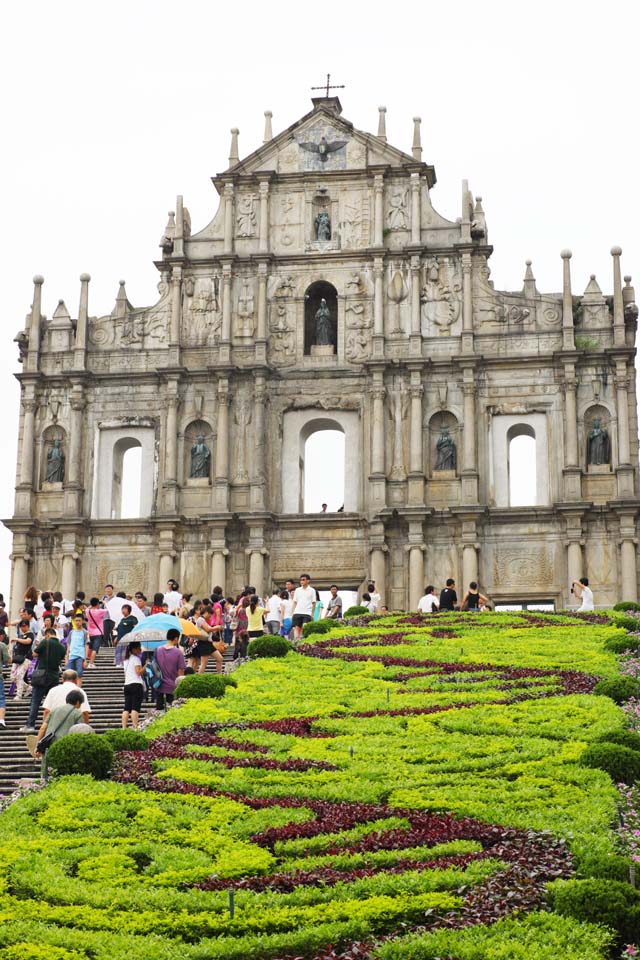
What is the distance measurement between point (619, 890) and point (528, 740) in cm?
782

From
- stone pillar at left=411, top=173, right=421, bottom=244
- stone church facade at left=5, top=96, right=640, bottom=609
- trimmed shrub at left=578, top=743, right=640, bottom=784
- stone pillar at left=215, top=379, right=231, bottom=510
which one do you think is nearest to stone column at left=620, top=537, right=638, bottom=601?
stone church facade at left=5, top=96, right=640, bottom=609

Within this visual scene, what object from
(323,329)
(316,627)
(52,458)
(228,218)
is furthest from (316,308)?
(316,627)

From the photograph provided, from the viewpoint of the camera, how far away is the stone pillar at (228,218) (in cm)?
4981

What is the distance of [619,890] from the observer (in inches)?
554

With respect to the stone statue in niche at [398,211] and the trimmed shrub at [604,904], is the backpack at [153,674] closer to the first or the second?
the trimmed shrub at [604,904]

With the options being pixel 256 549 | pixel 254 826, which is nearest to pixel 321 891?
pixel 254 826

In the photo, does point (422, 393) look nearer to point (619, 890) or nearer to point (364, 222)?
point (364, 222)

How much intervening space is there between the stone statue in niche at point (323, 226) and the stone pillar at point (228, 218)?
2.76 meters

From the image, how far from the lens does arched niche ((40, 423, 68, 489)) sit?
1909 inches

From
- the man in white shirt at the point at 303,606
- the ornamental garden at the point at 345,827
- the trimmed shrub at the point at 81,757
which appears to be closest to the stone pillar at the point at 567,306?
the man in white shirt at the point at 303,606

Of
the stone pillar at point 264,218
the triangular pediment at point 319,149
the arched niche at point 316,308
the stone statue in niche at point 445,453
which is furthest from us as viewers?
the triangular pediment at point 319,149

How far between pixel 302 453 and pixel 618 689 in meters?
24.5

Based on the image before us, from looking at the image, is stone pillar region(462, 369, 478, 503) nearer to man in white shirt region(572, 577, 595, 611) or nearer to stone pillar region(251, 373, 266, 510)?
stone pillar region(251, 373, 266, 510)

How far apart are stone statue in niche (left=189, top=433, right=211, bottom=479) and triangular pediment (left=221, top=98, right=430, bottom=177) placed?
360 inches
